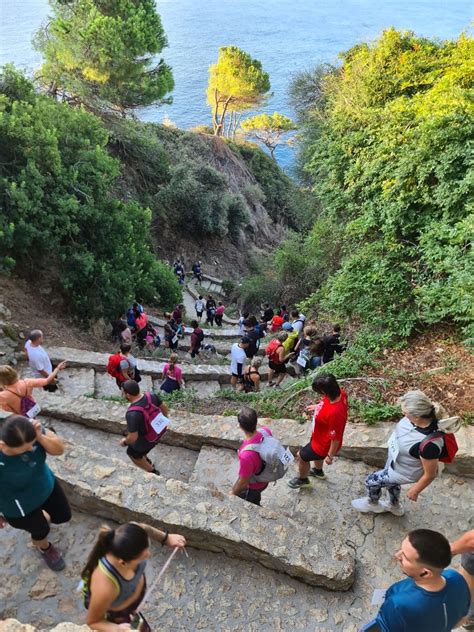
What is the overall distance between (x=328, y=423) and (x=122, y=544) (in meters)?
2.56

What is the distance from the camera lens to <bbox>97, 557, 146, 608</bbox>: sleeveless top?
262 cm

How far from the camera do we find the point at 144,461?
5.34 metres

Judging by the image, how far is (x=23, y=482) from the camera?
3.49 meters

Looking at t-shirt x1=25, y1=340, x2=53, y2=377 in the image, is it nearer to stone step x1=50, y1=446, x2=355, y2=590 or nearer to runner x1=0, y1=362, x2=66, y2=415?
runner x1=0, y1=362, x2=66, y2=415

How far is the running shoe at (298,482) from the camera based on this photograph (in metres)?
5.16

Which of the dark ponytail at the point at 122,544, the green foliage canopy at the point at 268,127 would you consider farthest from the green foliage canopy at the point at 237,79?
the dark ponytail at the point at 122,544

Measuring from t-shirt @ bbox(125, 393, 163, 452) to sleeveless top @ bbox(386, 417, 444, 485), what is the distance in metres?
2.68

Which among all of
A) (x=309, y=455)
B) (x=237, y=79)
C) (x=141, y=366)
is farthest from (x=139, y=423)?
(x=237, y=79)

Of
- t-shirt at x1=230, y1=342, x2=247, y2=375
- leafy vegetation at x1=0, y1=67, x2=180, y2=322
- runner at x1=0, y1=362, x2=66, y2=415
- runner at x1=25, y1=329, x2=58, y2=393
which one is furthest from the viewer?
leafy vegetation at x1=0, y1=67, x2=180, y2=322

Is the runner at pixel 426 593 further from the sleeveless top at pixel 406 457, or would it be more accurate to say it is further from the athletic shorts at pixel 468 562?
the sleeveless top at pixel 406 457

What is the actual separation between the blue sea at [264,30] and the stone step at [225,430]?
5818cm

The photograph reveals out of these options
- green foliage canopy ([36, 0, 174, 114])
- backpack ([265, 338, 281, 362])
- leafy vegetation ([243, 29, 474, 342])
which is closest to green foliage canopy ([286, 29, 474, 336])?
leafy vegetation ([243, 29, 474, 342])

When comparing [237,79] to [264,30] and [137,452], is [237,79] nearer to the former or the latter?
[137,452]

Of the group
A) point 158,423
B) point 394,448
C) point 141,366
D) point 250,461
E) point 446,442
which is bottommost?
point 141,366
